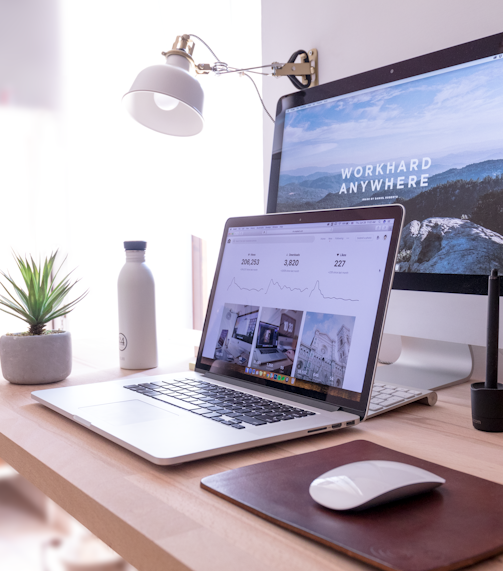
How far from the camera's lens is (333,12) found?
1342 mm

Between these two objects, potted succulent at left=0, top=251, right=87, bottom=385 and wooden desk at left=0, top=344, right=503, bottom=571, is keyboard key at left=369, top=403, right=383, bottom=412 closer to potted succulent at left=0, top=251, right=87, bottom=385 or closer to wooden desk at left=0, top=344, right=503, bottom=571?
wooden desk at left=0, top=344, right=503, bottom=571

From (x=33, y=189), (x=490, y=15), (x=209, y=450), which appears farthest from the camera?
(x=33, y=189)

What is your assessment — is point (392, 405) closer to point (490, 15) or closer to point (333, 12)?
point (490, 15)

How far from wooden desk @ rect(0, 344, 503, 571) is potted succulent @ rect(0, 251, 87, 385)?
0.10 metres

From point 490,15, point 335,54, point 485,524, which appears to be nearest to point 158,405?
point 485,524

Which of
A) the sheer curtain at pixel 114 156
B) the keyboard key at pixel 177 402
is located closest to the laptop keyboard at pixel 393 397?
the keyboard key at pixel 177 402

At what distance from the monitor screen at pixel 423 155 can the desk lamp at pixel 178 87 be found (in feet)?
0.77

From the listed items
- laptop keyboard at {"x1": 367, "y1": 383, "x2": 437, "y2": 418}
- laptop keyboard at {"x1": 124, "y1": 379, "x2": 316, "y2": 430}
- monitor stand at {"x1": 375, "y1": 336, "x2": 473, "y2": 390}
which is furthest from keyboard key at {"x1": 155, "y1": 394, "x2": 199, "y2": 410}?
monitor stand at {"x1": 375, "y1": 336, "x2": 473, "y2": 390}

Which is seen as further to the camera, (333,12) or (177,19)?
(177,19)

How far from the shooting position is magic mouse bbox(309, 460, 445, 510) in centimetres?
39

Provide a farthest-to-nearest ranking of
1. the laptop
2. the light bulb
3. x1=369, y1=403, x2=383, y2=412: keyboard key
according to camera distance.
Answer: the light bulb
x1=369, y1=403, x2=383, y2=412: keyboard key
the laptop

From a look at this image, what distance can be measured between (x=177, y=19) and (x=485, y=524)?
8.18ft

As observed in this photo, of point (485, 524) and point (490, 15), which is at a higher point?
point (490, 15)

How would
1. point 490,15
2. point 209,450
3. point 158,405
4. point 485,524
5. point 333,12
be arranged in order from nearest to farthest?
1. point 485,524
2. point 209,450
3. point 158,405
4. point 490,15
5. point 333,12
